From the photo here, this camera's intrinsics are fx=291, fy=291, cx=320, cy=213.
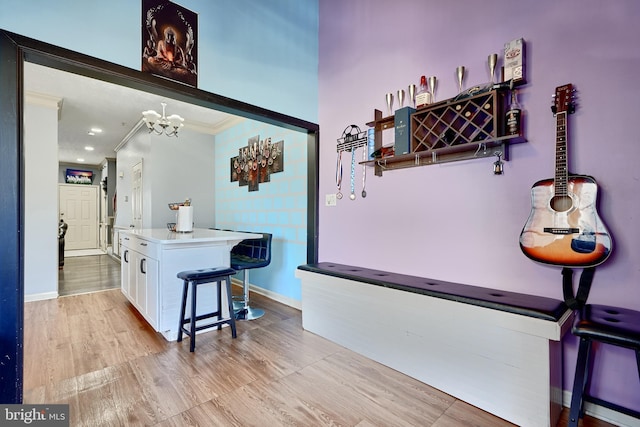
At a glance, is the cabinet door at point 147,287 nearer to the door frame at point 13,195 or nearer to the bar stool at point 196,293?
the bar stool at point 196,293

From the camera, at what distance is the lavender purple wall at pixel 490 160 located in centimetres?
151

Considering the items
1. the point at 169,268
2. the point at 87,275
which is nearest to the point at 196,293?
the point at 169,268

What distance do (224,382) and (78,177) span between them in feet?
35.1

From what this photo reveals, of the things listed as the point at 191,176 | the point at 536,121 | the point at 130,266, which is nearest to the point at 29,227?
the point at 130,266

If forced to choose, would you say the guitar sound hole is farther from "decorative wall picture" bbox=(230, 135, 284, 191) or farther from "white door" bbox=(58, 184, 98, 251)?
"white door" bbox=(58, 184, 98, 251)

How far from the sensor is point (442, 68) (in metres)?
2.15

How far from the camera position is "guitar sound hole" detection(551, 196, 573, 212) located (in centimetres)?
157

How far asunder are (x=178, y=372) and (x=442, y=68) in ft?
9.56

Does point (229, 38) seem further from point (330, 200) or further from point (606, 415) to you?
point (606, 415)

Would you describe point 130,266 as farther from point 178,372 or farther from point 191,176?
point 191,176

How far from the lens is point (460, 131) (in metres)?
1.92

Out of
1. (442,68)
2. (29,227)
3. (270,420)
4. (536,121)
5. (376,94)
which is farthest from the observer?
(29,227)

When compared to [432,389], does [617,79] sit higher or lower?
higher

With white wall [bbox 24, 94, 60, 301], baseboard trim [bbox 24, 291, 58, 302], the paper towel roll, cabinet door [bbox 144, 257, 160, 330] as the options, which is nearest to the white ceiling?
white wall [bbox 24, 94, 60, 301]
